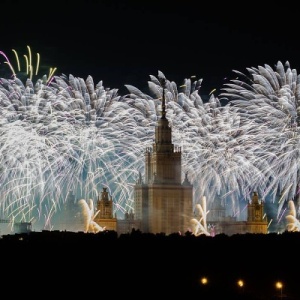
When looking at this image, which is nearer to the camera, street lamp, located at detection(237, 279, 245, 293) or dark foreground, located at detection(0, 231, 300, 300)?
dark foreground, located at detection(0, 231, 300, 300)

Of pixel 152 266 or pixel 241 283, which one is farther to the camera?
pixel 152 266

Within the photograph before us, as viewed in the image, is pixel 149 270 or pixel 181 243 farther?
pixel 181 243

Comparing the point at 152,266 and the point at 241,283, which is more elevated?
the point at 152,266

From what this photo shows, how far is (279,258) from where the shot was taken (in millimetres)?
170750

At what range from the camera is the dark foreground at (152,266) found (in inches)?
5871

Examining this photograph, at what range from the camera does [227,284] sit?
154m

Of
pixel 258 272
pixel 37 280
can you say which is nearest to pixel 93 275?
pixel 37 280

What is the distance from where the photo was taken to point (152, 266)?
165750mm

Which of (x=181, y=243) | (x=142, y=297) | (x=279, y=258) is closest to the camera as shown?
(x=142, y=297)

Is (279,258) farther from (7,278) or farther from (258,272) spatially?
Answer: (7,278)

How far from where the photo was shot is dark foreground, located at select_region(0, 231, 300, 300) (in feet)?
489

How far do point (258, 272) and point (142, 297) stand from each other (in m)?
21.8

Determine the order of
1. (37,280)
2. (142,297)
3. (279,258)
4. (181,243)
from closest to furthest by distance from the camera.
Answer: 1. (142,297)
2. (37,280)
3. (279,258)
4. (181,243)

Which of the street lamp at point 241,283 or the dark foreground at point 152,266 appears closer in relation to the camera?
the dark foreground at point 152,266
